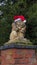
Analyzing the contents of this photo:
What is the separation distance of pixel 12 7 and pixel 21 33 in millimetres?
5155

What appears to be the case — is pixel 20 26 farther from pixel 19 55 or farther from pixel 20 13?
pixel 20 13

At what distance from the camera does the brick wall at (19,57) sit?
541cm

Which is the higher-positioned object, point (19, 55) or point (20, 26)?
point (20, 26)

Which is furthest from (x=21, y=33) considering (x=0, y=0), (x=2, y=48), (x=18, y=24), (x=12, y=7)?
(x=0, y=0)

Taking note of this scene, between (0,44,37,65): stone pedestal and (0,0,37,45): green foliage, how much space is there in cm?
433

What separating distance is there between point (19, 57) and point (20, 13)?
5.84 m

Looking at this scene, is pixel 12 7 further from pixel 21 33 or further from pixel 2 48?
pixel 2 48

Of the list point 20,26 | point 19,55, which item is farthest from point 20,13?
point 19,55

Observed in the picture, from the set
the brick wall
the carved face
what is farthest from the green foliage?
the brick wall

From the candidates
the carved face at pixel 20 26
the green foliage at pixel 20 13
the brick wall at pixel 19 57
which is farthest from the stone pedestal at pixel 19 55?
the green foliage at pixel 20 13

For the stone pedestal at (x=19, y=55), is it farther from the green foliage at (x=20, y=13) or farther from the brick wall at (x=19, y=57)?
the green foliage at (x=20, y=13)

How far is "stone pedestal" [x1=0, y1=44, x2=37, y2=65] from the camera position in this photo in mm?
5410

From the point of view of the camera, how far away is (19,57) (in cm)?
541

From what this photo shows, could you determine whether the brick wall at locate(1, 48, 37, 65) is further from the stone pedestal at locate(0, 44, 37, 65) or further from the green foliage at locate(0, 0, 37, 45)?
the green foliage at locate(0, 0, 37, 45)
